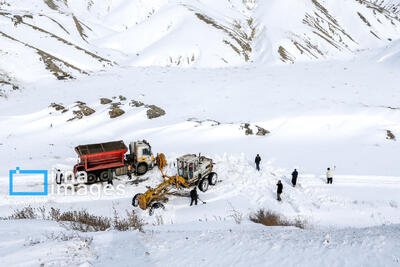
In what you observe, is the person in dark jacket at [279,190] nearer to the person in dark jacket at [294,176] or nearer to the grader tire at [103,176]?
the person in dark jacket at [294,176]

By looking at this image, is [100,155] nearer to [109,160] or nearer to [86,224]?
[109,160]

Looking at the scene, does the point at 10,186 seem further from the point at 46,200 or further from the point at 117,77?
the point at 117,77

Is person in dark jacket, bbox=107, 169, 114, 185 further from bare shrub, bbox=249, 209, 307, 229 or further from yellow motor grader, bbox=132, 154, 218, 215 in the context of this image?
bare shrub, bbox=249, 209, 307, 229

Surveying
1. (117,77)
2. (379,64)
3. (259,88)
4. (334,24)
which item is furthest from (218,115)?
(334,24)

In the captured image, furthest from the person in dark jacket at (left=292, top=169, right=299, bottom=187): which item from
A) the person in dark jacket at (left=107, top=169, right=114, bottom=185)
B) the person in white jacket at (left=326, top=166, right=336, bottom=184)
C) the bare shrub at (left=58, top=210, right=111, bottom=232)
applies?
the person in dark jacket at (left=107, top=169, right=114, bottom=185)

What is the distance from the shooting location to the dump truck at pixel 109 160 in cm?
1334

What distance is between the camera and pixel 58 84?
1284 inches

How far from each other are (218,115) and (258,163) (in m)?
11.9

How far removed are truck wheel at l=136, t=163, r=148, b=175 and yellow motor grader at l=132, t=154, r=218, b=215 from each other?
2325 mm

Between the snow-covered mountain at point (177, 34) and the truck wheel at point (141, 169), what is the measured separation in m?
26.7

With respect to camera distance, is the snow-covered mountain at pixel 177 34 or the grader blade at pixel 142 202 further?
the snow-covered mountain at pixel 177 34

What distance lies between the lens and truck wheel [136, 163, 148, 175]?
14422 millimetres

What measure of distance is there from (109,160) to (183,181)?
4785 millimetres

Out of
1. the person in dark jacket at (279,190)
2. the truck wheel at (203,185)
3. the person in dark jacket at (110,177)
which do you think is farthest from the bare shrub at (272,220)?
the person in dark jacket at (110,177)
